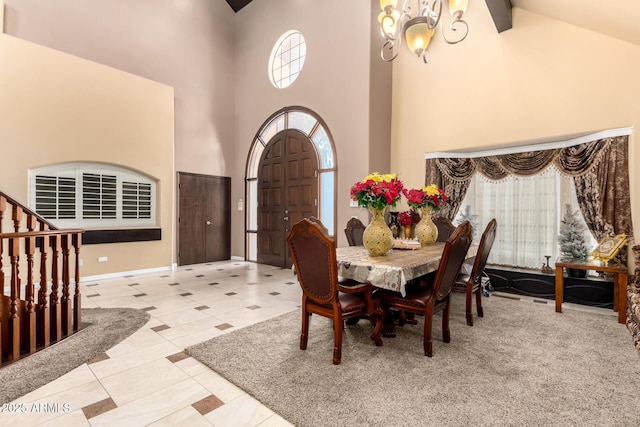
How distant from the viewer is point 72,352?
2566 millimetres

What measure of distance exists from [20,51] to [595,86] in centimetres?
802

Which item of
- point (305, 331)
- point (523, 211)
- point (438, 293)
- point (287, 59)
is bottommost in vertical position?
point (305, 331)

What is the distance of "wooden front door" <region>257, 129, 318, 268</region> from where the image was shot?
612cm

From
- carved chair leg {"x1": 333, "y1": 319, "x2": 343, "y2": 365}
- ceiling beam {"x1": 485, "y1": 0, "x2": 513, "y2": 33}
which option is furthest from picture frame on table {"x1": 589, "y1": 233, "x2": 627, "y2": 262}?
carved chair leg {"x1": 333, "y1": 319, "x2": 343, "y2": 365}

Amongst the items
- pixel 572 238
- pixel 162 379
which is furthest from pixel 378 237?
pixel 572 238

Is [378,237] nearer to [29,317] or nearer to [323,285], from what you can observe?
[323,285]

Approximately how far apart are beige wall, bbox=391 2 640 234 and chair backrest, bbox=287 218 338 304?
3.67 meters

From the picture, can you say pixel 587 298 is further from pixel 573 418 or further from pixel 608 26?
pixel 608 26

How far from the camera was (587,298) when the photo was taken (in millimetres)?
3879

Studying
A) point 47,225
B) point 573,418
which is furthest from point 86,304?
point 573,418

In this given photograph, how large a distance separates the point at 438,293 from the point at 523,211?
317cm

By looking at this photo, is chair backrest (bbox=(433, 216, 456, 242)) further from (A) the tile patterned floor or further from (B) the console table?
(A) the tile patterned floor

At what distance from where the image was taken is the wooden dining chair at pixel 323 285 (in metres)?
2.28

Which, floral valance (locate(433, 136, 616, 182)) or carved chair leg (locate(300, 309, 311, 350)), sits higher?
floral valance (locate(433, 136, 616, 182))
